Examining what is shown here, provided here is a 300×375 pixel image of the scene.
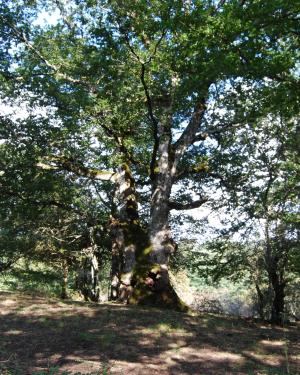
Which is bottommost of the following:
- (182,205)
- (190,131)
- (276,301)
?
(276,301)

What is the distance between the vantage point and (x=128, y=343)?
7.48 m

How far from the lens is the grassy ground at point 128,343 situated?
6.13 meters

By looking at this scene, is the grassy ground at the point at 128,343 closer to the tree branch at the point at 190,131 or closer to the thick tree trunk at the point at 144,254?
the thick tree trunk at the point at 144,254

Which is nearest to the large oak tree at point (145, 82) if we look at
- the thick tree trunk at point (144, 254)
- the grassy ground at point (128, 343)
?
the thick tree trunk at point (144, 254)

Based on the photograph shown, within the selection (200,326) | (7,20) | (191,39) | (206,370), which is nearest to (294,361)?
(206,370)

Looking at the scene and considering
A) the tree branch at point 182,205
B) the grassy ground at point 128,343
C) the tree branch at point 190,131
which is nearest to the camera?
the grassy ground at point 128,343

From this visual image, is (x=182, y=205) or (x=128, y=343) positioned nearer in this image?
(x=128, y=343)

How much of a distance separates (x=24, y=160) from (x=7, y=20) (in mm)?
5109

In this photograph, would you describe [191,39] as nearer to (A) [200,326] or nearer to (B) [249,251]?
(A) [200,326]

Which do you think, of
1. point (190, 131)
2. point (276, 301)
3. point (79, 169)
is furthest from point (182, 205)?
point (276, 301)

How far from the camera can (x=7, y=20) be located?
42.6 feet

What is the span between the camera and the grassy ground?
20.1 feet

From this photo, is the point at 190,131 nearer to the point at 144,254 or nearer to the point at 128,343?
the point at 144,254

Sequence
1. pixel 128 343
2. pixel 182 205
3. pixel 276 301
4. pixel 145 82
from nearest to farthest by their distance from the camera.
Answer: pixel 128 343, pixel 145 82, pixel 276 301, pixel 182 205
